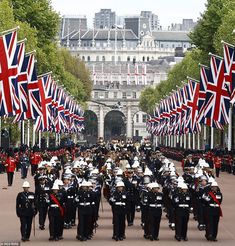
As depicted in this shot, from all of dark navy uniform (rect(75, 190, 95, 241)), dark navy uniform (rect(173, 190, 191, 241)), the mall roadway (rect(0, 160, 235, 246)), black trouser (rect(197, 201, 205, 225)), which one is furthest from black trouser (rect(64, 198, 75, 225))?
black trouser (rect(197, 201, 205, 225))

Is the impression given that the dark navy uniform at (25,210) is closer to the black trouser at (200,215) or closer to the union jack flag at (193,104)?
the black trouser at (200,215)

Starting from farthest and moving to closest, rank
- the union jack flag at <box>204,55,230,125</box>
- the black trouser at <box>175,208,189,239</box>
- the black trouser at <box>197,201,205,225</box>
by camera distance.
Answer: the union jack flag at <box>204,55,230,125</box> → the black trouser at <box>197,201,205,225</box> → the black trouser at <box>175,208,189,239</box>

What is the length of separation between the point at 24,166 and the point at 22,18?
42696mm

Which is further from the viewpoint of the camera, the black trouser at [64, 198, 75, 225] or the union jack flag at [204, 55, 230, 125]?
the union jack flag at [204, 55, 230, 125]

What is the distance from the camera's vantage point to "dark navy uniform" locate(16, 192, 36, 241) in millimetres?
34125

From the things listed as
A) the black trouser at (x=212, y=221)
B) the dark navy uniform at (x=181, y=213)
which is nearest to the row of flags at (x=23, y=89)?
the dark navy uniform at (x=181, y=213)

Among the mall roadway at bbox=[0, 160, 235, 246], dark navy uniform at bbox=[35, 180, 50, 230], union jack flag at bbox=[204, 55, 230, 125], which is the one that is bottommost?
the mall roadway at bbox=[0, 160, 235, 246]

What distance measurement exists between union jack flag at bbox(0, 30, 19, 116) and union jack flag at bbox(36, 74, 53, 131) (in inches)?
910

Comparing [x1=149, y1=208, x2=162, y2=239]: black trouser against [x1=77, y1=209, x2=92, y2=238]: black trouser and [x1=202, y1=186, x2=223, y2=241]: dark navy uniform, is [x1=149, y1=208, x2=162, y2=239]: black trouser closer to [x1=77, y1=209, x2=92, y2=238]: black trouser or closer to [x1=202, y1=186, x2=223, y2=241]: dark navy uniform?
[x1=202, y1=186, x2=223, y2=241]: dark navy uniform

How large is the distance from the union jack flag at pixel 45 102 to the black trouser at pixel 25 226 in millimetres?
46597

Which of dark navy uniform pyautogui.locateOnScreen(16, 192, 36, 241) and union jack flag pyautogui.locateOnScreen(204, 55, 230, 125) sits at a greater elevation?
union jack flag pyautogui.locateOnScreen(204, 55, 230, 125)

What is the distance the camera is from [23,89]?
64.2m

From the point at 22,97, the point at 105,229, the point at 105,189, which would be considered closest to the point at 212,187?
the point at 105,229

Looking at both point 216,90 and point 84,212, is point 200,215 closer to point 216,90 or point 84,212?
point 84,212
